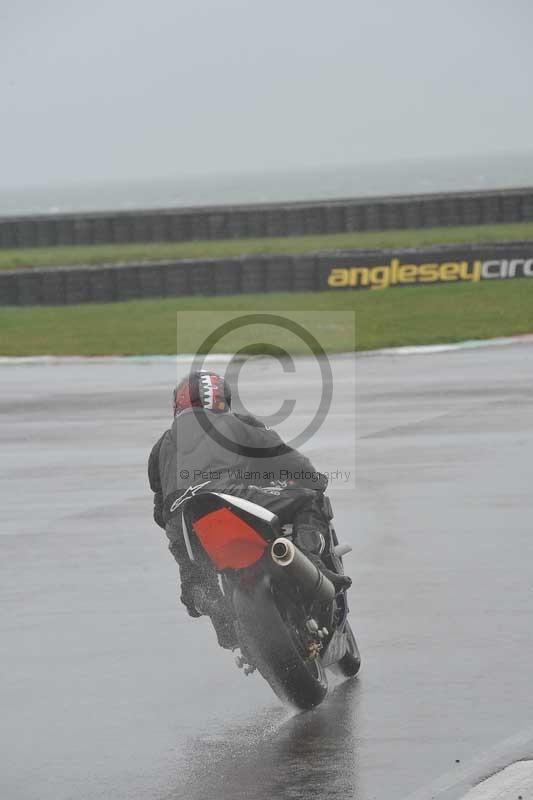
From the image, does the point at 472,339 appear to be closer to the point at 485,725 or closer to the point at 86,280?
the point at 86,280

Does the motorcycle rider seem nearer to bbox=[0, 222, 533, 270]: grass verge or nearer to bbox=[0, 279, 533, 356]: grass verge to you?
bbox=[0, 279, 533, 356]: grass verge

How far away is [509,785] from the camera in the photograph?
5270mm

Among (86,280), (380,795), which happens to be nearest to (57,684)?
(380,795)

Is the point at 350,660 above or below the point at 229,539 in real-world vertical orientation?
below

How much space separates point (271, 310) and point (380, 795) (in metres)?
17.6

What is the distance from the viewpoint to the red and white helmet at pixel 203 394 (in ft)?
21.3

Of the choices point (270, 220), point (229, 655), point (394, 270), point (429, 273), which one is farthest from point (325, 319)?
point (229, 655)

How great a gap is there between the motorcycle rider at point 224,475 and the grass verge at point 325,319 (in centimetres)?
1240

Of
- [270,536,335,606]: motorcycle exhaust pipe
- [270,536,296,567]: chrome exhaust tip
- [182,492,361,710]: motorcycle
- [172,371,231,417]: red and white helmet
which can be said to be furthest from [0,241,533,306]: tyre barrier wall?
[270,536,296,567]: chrome exhaust tip

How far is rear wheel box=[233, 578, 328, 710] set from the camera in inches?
227

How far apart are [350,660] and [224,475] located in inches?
51.0

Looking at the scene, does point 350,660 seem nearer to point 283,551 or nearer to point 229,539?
point 283,551

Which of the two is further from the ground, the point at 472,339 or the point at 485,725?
the point at 485,725

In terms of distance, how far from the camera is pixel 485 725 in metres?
5.94
